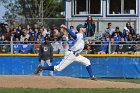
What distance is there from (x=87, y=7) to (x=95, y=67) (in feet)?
23.4

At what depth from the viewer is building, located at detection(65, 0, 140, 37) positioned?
98.8ft

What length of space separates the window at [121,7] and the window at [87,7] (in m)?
0.64

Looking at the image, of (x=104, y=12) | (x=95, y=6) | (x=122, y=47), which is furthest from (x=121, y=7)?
(x=122, y=47)

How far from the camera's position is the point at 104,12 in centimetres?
3100

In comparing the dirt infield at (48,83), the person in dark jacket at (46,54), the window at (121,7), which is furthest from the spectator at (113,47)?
the dirt infield at (48,83)

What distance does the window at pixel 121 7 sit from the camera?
3069 centimetres

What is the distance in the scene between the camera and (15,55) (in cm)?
2509

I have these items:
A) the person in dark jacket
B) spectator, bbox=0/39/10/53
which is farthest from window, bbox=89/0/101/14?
the person in dark jacket

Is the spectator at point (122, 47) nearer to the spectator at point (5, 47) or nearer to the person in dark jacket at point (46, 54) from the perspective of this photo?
the person in dark jacket at point (46, 54)

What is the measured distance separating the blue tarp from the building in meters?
4.86

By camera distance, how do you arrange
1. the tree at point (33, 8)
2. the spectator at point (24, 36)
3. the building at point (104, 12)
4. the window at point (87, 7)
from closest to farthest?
the spectator at point (24, 36) → the building at point (104, 12) → the window at point (87, 7) → the tree at point (33, 8)
